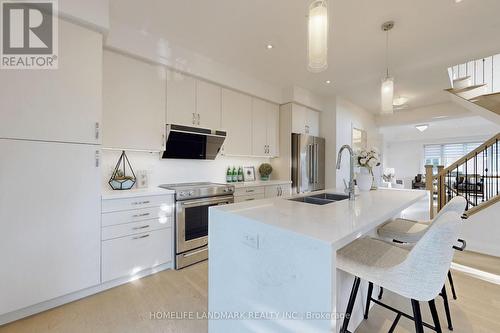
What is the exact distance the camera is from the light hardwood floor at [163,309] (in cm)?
156

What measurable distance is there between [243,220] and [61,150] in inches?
67.8

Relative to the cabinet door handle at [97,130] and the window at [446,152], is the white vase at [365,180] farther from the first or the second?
the window at [446,152]

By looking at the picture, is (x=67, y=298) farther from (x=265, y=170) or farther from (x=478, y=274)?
(x=478, y=274)

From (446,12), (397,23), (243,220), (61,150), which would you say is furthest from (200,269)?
(446,12)

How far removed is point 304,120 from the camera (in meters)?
4.20

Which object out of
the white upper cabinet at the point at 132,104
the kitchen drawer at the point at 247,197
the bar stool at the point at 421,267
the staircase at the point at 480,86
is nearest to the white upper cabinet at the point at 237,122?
the kitchen drawer at the point at 247,197

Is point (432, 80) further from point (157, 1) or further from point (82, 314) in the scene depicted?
point (82, 314)

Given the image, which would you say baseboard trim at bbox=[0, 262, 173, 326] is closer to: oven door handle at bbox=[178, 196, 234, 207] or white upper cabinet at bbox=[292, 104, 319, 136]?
oven door handle at bbox=[178, 196, 234, 207]

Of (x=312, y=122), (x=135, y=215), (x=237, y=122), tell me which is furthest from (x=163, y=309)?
(x=312, y=122)

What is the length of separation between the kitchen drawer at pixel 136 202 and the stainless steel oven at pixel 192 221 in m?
0.13

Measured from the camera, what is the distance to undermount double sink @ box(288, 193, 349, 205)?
1.98 metres

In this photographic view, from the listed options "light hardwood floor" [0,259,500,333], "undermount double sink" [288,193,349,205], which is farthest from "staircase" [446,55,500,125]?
"undermount double sink" [288,193,349,205]

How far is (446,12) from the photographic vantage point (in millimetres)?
2018

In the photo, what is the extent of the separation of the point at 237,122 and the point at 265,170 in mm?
1083
